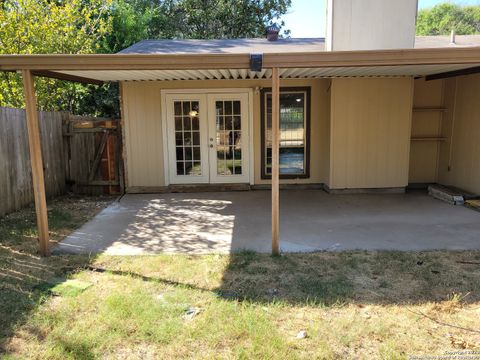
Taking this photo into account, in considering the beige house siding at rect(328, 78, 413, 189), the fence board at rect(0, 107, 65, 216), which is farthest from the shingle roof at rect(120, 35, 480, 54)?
the fence board at rect(0, 107, 65, 216)

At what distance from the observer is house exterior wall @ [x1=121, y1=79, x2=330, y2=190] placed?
7.92 metres

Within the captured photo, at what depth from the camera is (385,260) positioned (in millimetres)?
4156

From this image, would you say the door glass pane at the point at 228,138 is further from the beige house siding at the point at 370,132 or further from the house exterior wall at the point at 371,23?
the house exterior wall at the point at 371,23

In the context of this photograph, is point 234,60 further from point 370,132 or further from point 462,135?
point 462,135

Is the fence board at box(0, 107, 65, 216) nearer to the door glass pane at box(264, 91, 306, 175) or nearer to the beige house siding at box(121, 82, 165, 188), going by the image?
the beige house siding at box(121, 82, 165, 188)

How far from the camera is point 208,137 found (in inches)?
322

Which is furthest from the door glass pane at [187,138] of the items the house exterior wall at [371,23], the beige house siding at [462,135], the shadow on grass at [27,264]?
the beige house siding at [462,135]

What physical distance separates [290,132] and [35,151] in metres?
5.21

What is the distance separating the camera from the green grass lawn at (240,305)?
269 cm

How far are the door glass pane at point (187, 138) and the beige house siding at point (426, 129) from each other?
4.48 metres

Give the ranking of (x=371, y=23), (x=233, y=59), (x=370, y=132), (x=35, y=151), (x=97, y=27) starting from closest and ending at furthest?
(x=233, y=59), (x=35, y=151), (x=371, y=23), (x=370, y=132), (x=97, y=27)

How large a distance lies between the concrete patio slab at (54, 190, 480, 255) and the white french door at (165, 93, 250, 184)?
2.57 ft

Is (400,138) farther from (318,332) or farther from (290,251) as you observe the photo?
(318,332)

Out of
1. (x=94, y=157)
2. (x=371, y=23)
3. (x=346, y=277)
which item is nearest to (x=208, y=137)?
(x=94, y=157)
